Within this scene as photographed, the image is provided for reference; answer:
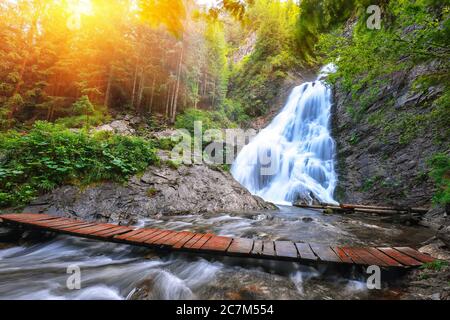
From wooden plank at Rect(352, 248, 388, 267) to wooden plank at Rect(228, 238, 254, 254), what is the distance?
173 centimetres

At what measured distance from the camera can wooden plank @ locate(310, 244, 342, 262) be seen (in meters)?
3.02

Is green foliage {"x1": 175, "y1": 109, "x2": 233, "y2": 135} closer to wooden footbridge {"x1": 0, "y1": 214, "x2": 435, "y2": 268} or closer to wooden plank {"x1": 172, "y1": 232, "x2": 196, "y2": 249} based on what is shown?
wooden footbridge {"x1": 0, "y1": 214, "x2": 435, "y2": 268}

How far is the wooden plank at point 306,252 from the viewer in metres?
3.06

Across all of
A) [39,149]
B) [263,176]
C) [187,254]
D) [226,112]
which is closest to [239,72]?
[226,112]

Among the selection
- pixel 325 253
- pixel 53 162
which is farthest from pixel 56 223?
pixel 325 253

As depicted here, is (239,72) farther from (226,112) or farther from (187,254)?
(187,254)

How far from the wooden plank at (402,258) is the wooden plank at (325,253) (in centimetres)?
90

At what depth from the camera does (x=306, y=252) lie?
10.8 feet

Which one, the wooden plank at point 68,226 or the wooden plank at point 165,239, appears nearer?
the wooden plank at point 165,239

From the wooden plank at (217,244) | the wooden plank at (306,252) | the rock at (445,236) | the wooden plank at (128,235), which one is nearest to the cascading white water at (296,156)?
the rock at (445,236)

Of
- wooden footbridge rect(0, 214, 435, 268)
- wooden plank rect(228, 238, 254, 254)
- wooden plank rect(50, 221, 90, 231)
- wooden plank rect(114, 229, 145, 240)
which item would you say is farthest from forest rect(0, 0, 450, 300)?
wooden plank rect(50, 221, 90, 231)

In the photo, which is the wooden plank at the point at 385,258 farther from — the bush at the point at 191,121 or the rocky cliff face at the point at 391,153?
the bush at the point at 191,121

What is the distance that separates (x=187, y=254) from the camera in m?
3.68
